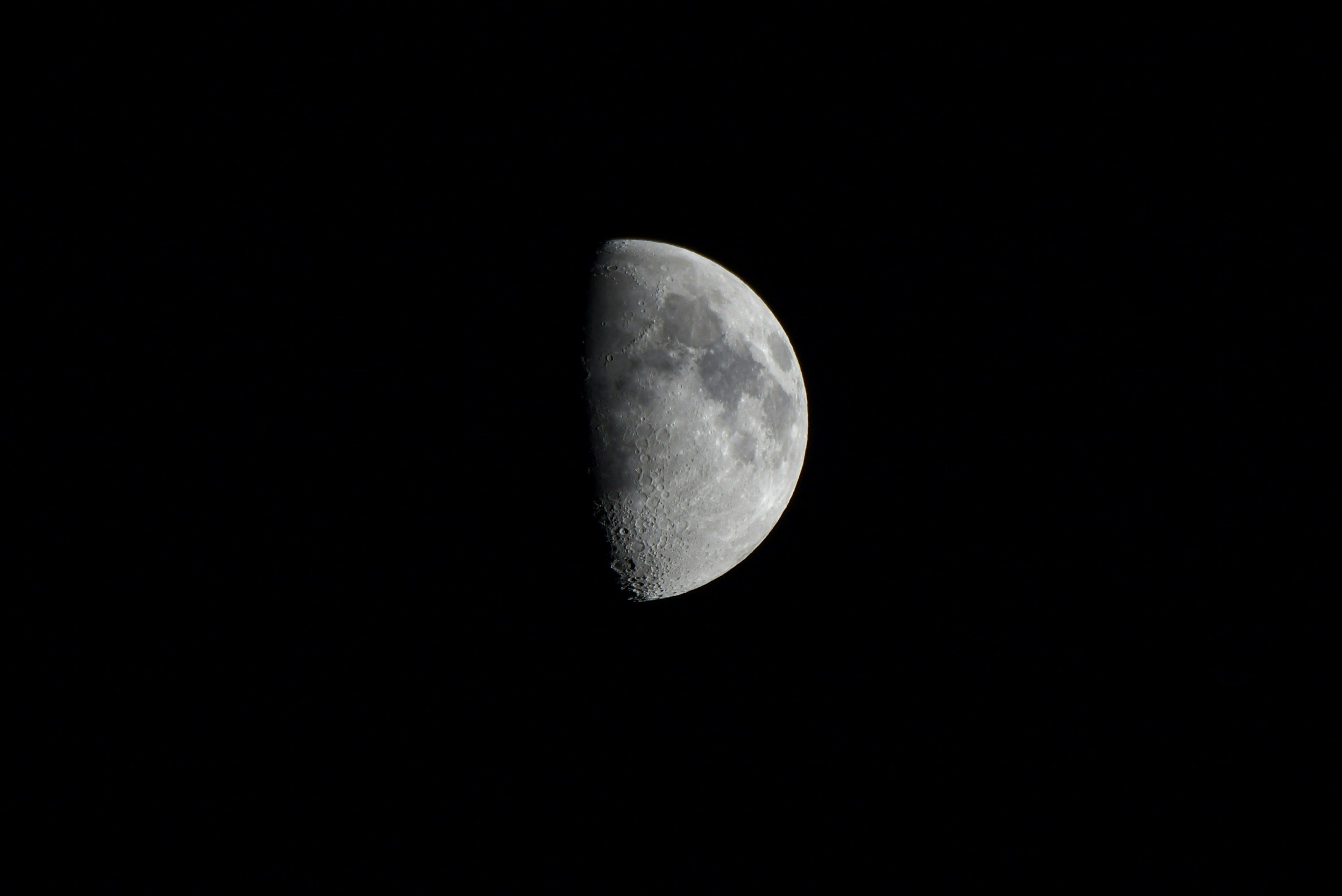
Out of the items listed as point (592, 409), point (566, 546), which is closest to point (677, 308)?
point (592, 409)

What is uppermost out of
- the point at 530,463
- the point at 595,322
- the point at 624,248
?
the point at 624,248

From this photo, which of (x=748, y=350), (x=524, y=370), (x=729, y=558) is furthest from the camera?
(x=729, y=558)

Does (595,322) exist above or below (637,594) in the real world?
above

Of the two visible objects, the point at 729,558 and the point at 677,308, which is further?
the point at 729,558

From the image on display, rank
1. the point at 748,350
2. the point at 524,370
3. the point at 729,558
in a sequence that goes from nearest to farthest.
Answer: the point at 524,370, the point at 748,350, the point at 729,558

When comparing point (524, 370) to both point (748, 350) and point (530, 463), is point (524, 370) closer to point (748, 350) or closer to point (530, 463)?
point (530, 463)

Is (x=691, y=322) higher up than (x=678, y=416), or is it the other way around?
(x=691, y=322)

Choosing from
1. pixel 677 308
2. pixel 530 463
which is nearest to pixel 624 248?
pixel 677 308

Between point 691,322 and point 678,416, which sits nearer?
point 678,416
